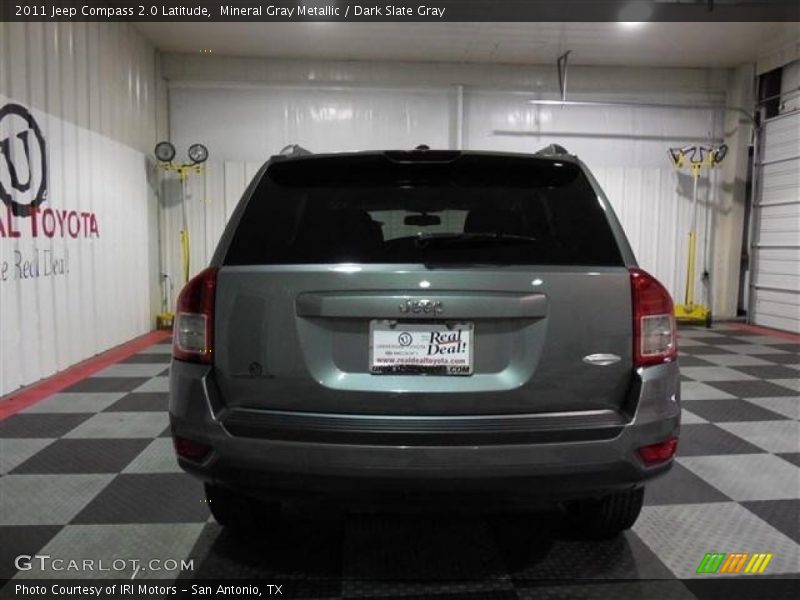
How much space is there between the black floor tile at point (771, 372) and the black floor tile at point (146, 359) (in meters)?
5.67

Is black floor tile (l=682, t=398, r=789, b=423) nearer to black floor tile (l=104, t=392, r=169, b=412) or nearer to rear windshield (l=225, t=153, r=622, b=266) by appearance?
rear windshield (l=225, t=153, r=622, b=266)

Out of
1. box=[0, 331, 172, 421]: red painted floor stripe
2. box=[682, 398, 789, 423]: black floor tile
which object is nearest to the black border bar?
→ box=[0, 331, 172, 421]: red painted floor stripe

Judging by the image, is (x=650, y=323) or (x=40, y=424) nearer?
(x=650, y=323)

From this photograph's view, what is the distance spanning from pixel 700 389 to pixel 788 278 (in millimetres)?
4497

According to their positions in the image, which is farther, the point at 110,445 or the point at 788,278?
the point at 788,278

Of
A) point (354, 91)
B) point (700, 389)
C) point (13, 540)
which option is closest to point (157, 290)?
point (354, 91)

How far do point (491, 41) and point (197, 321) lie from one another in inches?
284

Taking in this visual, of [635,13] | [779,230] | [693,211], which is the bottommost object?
[779,230]

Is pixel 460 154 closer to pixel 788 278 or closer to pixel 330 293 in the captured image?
pixel 330 293

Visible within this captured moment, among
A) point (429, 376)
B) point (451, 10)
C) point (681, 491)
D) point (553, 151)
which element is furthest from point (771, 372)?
point (429, 376)

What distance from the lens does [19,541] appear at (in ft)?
7.49

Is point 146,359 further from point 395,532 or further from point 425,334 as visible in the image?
point 425,334

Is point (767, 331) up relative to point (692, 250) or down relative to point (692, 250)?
down

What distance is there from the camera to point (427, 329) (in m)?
1.61
